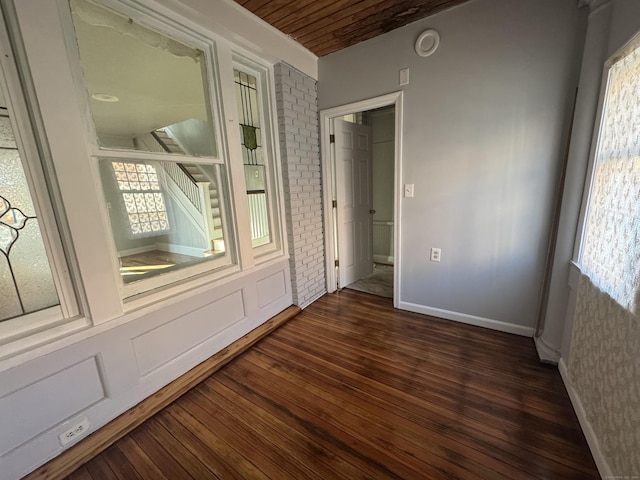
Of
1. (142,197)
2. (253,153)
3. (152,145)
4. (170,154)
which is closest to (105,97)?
(152,145)

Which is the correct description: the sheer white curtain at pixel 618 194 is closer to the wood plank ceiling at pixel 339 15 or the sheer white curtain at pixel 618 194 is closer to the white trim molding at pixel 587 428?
the white trim molding at pixel 587 428

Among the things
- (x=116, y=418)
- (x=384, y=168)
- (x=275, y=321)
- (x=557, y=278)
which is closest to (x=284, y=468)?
(x=116, y=418)

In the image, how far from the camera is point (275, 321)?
8.24ft

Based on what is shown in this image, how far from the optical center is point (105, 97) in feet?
4.96

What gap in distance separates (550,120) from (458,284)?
4.71 ft

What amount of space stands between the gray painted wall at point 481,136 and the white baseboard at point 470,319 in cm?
4

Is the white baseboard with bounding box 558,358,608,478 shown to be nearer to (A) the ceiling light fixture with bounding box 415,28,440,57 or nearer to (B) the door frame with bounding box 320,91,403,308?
(B) the door frame with bounding box 320,91,403,308

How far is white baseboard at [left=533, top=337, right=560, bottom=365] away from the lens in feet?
5.94

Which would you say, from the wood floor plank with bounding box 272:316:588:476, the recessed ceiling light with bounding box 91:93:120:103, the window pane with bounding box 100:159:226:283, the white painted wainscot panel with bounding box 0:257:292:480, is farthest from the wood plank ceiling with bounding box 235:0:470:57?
the wood floor plank with bounding box 272:316:588:476

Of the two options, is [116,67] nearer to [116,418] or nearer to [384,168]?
[116,418]

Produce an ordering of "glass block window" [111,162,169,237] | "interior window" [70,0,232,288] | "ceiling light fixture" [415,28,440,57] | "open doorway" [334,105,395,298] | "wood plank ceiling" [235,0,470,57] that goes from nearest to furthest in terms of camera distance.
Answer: "interior window" [70,0,232,288], "glass block window" [111,162,169,237], "wood plank ceiling" [235,0,470,57], "ceiling light fixture" [415,28,440,57], "open doorway" [334,105,395,298]

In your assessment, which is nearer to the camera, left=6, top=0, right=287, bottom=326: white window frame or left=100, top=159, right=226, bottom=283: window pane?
left=6, top=0, right=287, bottom=326: white window frame

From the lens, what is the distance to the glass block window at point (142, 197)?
1.59m

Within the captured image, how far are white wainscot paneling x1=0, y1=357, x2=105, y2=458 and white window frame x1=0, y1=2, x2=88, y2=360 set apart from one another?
0.21m
